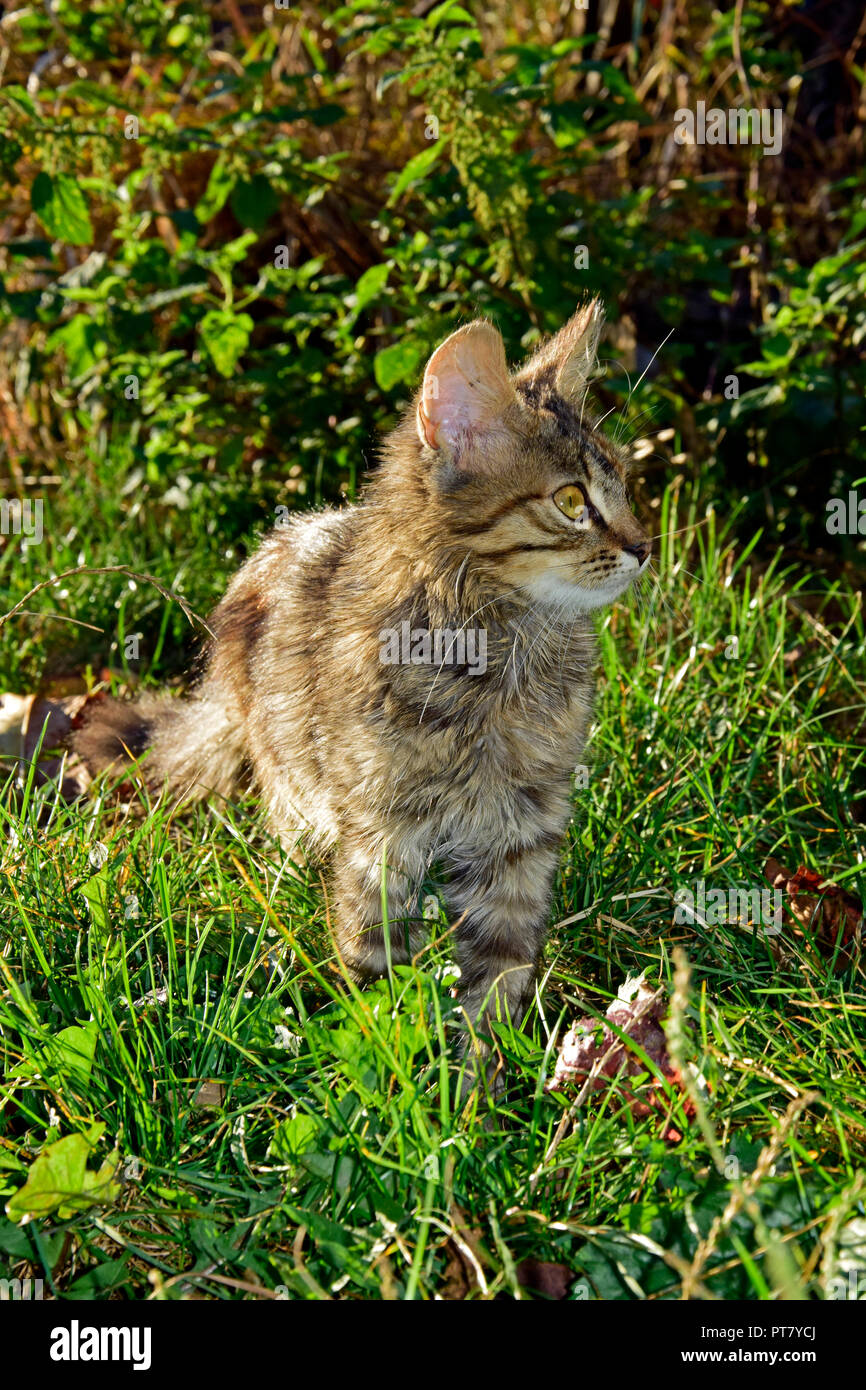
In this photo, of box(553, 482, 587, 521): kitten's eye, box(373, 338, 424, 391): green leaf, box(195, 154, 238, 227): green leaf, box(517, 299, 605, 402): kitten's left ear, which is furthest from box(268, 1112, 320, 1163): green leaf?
box(195, 154, 238, 227): green leaf

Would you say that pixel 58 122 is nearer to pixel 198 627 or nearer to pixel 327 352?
pixel 327 352

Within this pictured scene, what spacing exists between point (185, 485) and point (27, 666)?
92cm

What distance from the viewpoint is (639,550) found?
→ 7.96ft

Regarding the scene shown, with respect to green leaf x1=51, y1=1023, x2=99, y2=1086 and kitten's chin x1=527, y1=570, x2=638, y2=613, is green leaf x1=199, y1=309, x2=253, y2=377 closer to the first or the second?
kitten's chin x1=527, y1=570, x2=638, y2=613

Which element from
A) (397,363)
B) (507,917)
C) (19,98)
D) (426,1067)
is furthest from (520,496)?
(19,98)

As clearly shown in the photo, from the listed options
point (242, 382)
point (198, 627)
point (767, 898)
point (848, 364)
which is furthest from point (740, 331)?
point (767, 898)

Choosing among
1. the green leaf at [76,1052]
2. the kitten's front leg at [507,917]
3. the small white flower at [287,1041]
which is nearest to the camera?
the green leaf at [76,1052]

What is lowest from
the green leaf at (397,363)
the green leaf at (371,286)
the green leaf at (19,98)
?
the green leaf at (397,363)

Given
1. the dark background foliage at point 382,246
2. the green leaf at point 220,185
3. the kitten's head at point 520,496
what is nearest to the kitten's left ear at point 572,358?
the kitten's head at point 520,496

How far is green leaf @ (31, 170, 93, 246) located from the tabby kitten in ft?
5.57

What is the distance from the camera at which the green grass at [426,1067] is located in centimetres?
180

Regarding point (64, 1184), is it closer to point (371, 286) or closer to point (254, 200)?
point (371, 286)

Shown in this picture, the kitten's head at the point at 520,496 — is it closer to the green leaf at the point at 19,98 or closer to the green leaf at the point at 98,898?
the green leaf at the point at 98,898

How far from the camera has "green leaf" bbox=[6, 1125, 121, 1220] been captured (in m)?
1.84
